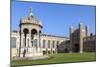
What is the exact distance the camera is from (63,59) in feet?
10.4

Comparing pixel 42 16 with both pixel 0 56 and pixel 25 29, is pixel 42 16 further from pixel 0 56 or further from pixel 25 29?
pixel 0 56

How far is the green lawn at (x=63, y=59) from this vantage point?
116 inches

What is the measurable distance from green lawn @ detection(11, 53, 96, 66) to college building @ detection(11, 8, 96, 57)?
0.06 meters

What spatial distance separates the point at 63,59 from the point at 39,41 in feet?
1.51

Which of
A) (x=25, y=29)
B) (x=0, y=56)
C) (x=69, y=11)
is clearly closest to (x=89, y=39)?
(x=69, y=11)

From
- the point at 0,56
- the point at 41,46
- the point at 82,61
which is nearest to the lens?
the point at 0,56

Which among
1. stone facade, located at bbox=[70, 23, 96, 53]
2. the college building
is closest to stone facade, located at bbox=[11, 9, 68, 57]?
the college building

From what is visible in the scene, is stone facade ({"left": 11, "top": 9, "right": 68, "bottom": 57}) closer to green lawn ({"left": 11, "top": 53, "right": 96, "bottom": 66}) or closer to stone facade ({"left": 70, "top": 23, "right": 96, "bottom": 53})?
green lawn ({"left": 11, "top": 53, "right": 96, "bottom": 66})

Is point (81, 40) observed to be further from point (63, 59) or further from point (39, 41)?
point (39, 41)

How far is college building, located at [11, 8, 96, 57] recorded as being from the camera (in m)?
2.91

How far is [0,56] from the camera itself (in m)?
2.79

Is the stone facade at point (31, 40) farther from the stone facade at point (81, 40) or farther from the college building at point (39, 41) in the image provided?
the stone facade at point (81, 40)

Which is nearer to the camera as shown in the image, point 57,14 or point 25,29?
point 25,29

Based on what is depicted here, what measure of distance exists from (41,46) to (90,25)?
34.1 inches
